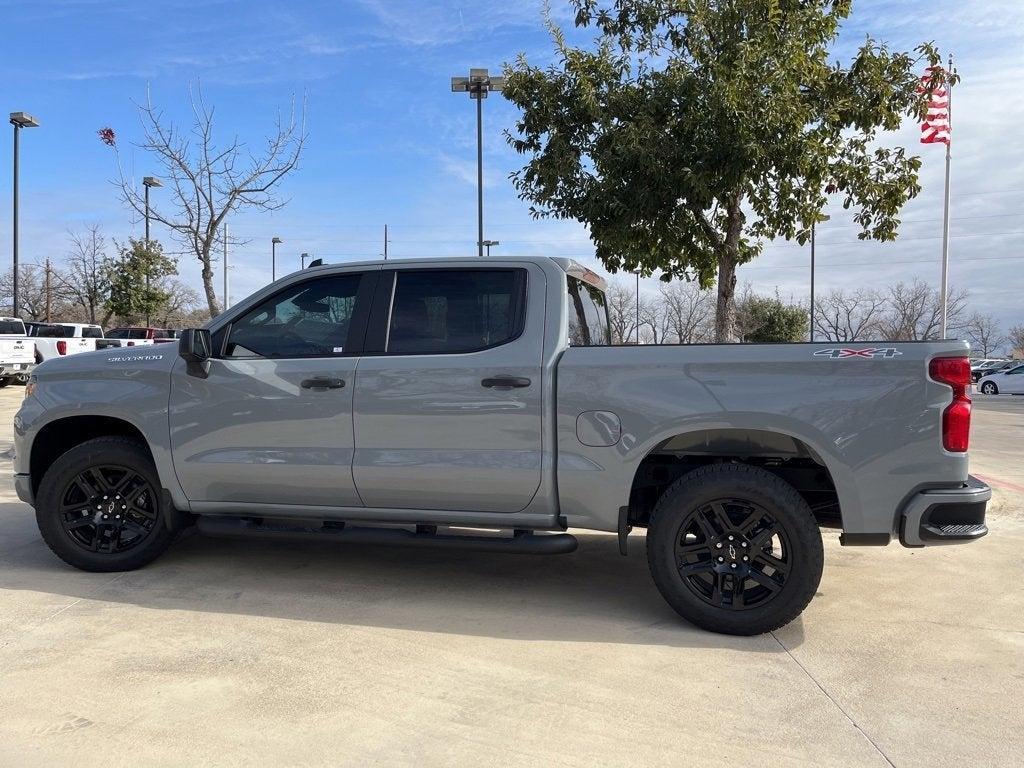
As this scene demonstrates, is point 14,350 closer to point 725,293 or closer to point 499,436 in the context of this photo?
point 725,293

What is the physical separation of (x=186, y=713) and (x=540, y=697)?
147cm

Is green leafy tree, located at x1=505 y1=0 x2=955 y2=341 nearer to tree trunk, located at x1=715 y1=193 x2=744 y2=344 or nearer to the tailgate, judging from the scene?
tree trunk, located at x1=715 y1=193 x2=744 y2=344

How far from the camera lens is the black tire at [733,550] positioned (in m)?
4.00

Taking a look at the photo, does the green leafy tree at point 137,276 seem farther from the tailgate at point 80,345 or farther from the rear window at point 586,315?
the rear window at point 586,315

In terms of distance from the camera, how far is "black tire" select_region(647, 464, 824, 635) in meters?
4.00

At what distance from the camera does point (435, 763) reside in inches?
113

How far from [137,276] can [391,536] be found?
3240 centimetres

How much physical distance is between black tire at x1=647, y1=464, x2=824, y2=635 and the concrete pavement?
7.1 inches

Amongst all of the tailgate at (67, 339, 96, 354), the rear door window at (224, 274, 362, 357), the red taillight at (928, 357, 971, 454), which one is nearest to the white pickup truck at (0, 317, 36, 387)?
the tailgate at (67, 339, 96, 354)

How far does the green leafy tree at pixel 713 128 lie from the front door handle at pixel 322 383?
407cm

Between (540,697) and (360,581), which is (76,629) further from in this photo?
(540,697)

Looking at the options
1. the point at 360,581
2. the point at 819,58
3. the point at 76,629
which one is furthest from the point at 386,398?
the point at 819,58

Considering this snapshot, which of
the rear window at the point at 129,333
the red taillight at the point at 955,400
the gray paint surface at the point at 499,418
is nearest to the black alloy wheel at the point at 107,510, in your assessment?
the gray paint surface at the point at 499,418

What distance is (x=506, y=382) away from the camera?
430 cm
